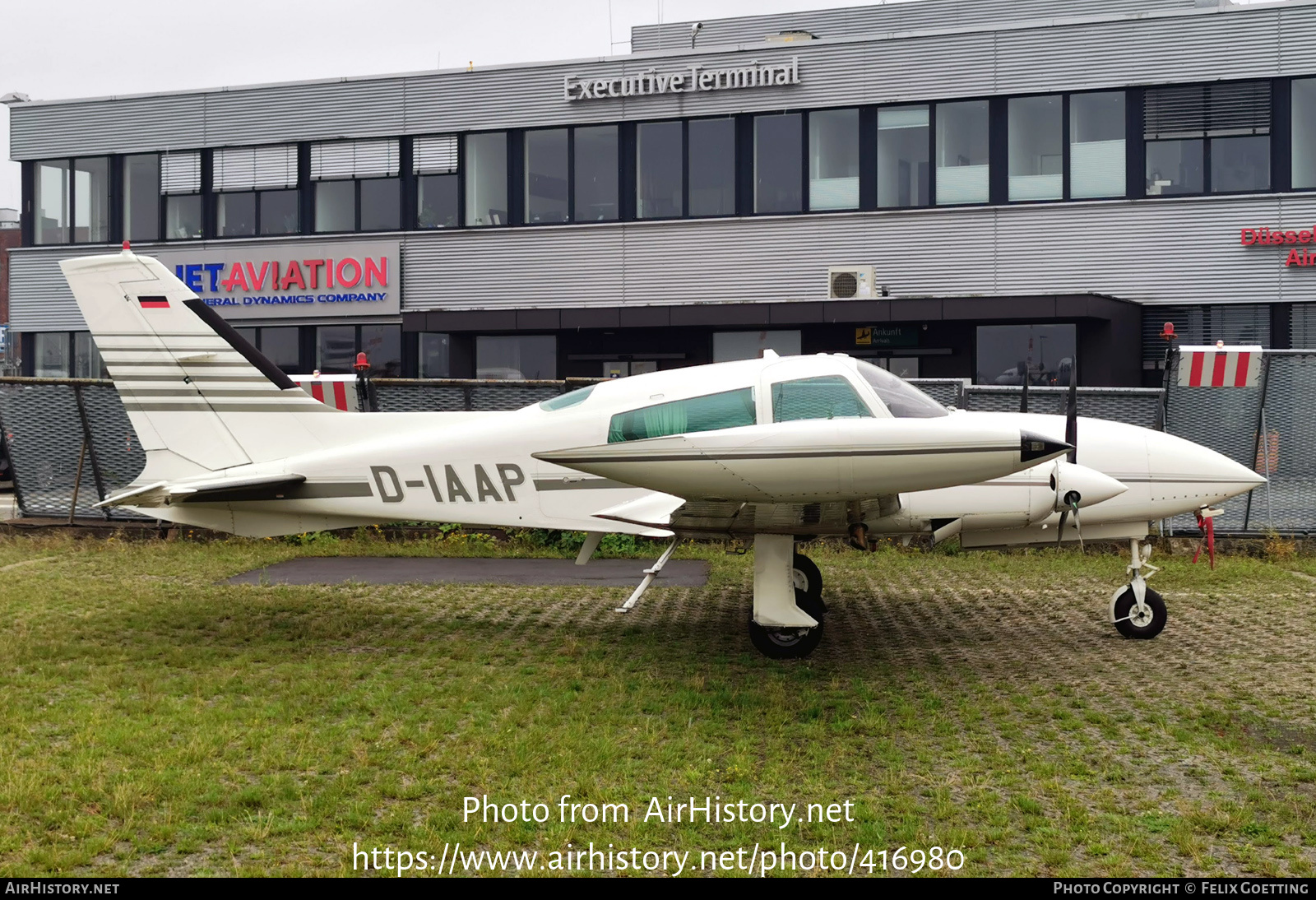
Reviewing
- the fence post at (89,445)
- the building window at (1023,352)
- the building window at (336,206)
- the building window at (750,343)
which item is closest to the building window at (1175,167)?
the building window at (1023,352)

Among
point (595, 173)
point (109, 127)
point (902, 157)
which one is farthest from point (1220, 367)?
point (109, 127)

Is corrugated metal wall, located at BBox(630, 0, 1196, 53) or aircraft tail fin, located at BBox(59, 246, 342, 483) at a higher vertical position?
corrugated metal wall, located at BBox(630, 0, 1196, 53)

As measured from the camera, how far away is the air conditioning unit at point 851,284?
22.1 meters

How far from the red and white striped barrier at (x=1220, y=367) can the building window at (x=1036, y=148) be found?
8.26m

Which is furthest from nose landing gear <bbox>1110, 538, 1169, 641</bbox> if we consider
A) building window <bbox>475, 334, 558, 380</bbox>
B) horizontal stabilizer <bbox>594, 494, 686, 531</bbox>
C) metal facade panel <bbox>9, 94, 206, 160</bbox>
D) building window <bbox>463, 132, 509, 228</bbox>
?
metal facade panel <bbox>9, 94, 206, 160</bbox>

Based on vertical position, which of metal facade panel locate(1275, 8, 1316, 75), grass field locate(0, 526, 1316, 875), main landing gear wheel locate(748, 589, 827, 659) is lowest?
grass field locate(0, 526, 1316, 875)

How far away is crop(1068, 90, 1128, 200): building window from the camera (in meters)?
22.1

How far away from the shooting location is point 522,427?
9773 mm

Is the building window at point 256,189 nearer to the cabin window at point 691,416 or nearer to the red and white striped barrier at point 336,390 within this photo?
the red and white striped barrier at point 336,390

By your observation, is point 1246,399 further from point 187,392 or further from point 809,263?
point 187,392

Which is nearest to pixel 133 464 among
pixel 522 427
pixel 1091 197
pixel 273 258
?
pixel 522 427

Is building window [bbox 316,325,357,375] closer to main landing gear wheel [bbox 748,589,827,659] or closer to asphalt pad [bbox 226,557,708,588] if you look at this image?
asphalt pad [bbox 226,557,708,588]

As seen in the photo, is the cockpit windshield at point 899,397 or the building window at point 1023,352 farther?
the building window at point 1023,352

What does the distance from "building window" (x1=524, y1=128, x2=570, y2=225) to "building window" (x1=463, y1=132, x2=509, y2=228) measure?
0.57 metres
